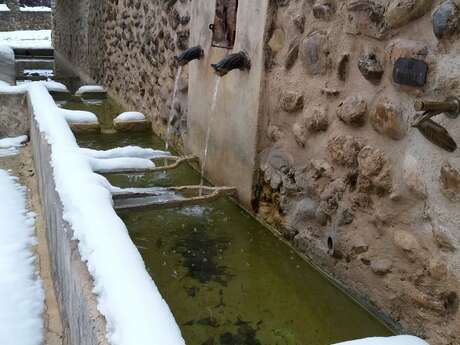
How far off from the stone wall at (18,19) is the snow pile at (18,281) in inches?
796

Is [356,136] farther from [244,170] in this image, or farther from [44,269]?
[44,269]

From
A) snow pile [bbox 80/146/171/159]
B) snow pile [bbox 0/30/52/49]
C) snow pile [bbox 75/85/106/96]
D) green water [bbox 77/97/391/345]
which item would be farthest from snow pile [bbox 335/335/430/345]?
snow pile [bbox 0/30/52/49]

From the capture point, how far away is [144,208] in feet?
8.02

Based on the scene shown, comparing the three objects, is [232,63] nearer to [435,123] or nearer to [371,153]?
[371,153]

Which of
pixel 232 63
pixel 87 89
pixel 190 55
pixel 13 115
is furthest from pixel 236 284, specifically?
pixel 87 89

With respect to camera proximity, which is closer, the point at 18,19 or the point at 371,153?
the point at 371,153

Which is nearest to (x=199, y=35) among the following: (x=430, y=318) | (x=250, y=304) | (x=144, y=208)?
(x=144, y=208)

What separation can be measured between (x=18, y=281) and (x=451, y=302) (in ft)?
5.53

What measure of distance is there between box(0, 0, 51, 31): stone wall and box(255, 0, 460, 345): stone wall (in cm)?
2108

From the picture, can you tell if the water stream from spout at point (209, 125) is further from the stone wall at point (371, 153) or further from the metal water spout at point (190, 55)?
the stone wall at point (371, 153)

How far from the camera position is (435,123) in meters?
1.47

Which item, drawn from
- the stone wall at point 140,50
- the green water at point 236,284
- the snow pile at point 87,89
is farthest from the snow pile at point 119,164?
the snow pile at point 87,89

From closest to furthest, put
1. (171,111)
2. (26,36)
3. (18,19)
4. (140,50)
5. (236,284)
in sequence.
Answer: (236,284) → (171,111) → (140,50) → (26,36) → (18,19)

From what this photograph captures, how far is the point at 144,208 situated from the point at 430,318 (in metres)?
1.41
